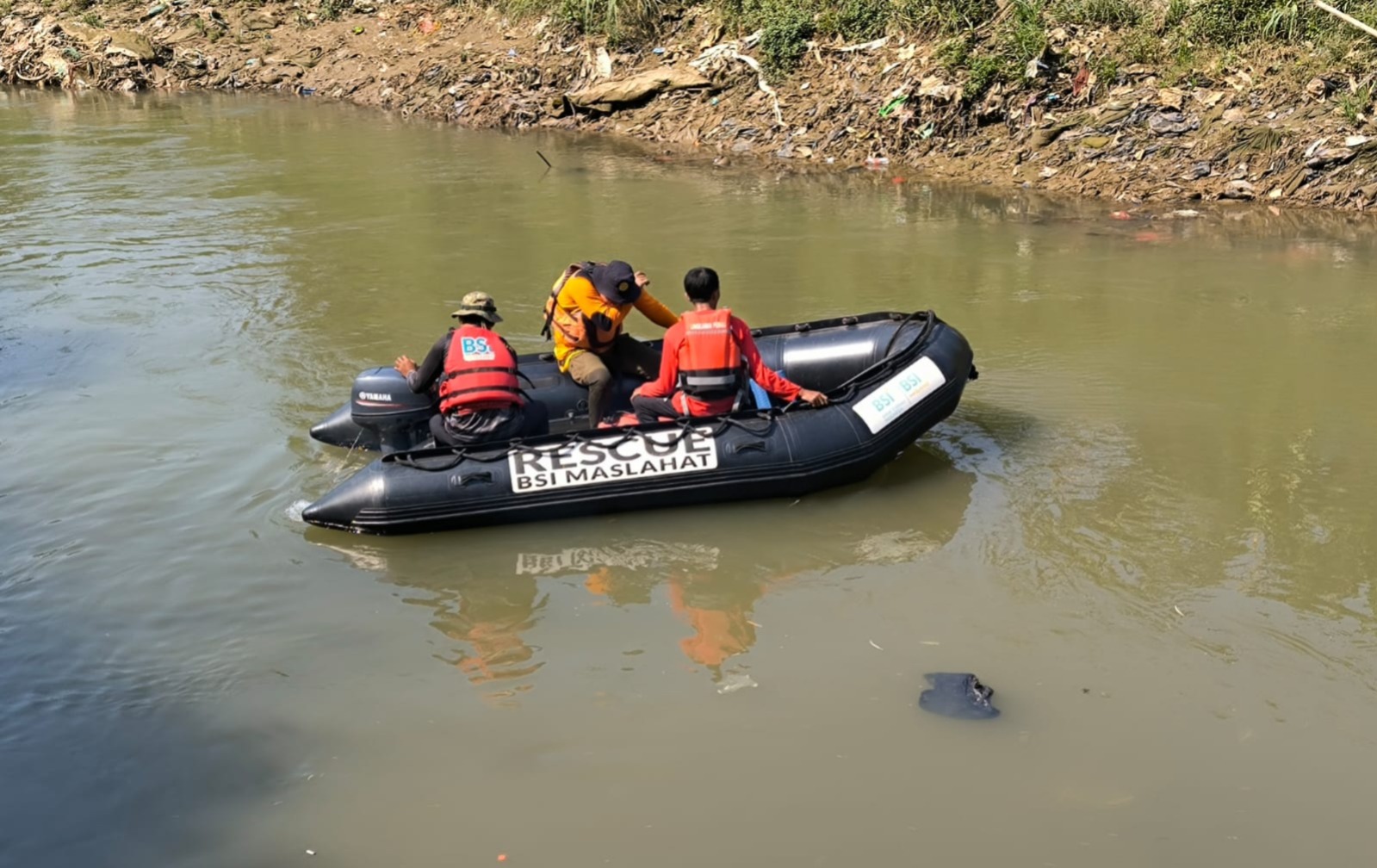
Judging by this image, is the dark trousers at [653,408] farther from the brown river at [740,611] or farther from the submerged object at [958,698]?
the submerged object at [958,698]

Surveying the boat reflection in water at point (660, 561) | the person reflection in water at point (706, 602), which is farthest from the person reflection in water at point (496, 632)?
the person reflection in water at point (706, 602)

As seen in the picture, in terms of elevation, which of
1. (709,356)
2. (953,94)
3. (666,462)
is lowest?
(666,462)

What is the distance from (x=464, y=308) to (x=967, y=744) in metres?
3.60

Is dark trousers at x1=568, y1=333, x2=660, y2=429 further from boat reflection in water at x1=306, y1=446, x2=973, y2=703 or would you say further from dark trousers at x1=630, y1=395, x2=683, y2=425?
boat reflection in water at x1=306, y1=446, x2=973, y2=703

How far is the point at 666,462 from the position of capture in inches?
277

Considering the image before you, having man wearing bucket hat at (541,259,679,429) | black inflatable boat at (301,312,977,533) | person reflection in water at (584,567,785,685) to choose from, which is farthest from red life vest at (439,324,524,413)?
person reflection in water at (584,567,785,685)

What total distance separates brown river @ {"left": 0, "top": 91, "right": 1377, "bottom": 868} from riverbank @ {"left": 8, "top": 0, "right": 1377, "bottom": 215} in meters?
2.27

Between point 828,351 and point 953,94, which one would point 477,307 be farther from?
point 953,94

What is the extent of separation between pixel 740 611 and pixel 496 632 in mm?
1119

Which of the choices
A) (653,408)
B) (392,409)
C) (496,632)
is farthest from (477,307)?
(496,632)

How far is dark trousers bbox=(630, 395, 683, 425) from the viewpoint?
7.40 m

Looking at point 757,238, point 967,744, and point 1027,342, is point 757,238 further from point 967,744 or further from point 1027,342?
point 967,744

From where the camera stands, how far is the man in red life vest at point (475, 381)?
7082 mm

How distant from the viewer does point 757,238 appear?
13.1 m
